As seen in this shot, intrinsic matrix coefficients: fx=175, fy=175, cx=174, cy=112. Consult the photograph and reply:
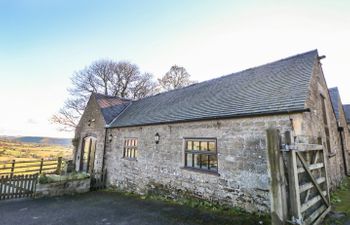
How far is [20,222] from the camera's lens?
5805 millimetres

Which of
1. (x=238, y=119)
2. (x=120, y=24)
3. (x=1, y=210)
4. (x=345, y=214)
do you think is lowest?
(x=1, y=210)

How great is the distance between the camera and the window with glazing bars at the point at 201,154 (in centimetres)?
710

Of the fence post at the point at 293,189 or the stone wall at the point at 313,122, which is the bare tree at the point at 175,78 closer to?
the stone wall at the point at 313,122

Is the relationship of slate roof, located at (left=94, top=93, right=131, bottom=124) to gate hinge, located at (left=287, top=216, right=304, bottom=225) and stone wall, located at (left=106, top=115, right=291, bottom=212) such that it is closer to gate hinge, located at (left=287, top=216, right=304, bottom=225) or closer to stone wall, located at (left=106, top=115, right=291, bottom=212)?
stone wall, located at (left=106, top=115, right=291, bottom=212)

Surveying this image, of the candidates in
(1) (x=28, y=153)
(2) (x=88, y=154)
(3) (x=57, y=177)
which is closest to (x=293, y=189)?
(3) (x=57, y=177)

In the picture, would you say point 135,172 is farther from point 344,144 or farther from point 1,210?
point 344,144

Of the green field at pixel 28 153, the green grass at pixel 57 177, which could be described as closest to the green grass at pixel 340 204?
the green grass at pixel 57 177

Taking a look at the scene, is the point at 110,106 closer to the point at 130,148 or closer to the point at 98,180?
the point at 130,148

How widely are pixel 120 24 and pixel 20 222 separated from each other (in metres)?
9.41

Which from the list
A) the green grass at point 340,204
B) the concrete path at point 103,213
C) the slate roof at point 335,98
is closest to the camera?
the green grass at point 340,204

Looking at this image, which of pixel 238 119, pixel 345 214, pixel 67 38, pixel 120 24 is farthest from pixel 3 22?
pixel 345 214

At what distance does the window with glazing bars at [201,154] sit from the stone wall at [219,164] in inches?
9.4

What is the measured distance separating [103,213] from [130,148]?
15.2ft

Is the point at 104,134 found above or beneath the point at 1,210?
above
